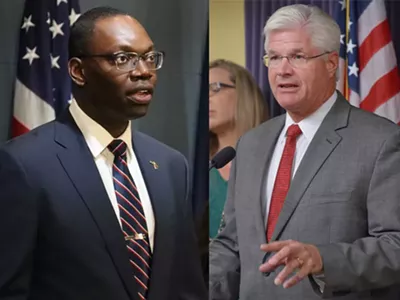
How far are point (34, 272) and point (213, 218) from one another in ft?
2.17

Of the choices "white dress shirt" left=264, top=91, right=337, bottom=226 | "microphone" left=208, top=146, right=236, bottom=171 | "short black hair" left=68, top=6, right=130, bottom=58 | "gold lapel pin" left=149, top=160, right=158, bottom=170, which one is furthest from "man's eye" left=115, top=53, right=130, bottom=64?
"white dress shirt" left=264, top=91, right=337, bottom=226

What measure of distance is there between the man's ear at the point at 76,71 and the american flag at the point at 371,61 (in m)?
0.95

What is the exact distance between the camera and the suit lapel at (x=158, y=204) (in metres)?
2.25

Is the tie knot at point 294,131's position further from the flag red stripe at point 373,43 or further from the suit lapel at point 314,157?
the flag red stripe at point 373,43

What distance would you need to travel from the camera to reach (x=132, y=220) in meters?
2.23

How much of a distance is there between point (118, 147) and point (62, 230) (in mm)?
346

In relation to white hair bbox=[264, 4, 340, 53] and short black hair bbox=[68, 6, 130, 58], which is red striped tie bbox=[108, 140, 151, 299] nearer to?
short black hair bbox=[68, 6, 130, 58]

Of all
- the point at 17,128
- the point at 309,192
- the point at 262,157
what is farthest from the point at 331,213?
the point at 17,128

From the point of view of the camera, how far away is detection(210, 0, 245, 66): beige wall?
2.35 m

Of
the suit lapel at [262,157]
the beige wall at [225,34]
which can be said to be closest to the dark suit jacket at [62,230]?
the suit lapel at [262,157]

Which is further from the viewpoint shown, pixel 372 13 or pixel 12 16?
pixel 372 13

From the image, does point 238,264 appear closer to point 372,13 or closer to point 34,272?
point 34,272

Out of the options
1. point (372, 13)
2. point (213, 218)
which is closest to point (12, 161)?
point (213, 218)

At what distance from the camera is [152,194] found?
2.30 m
